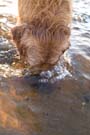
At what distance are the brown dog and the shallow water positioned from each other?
1.38 feet

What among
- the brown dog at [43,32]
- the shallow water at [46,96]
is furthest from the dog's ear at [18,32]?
the shallow water at [46,96]

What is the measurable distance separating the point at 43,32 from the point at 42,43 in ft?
0.62

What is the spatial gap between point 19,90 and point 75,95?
0.88 metres

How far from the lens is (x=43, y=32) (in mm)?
5281

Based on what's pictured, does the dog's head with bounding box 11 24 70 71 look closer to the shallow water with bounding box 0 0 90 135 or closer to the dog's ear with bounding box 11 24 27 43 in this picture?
the dog's ear with bounding box 11 24 27 43

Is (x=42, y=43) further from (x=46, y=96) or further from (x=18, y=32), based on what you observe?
(x=46, y=96)

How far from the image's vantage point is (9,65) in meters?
6.27

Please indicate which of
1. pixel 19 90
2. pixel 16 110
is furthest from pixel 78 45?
pixel 16 110

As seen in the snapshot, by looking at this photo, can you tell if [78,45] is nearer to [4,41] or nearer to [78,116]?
[4,41]

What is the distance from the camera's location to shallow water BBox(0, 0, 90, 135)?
492 centimetres


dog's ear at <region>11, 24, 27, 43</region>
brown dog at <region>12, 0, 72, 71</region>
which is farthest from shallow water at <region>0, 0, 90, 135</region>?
dog's ear at <region>11, 24, 27, 43</region>

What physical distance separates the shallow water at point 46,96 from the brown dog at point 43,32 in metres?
0.42

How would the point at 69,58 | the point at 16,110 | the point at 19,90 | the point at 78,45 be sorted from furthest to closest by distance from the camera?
the point at 78,45, the point at 69,58, the point at 19,90, the point at 16,110

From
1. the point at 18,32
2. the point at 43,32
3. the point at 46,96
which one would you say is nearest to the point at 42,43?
the point at 43,32
